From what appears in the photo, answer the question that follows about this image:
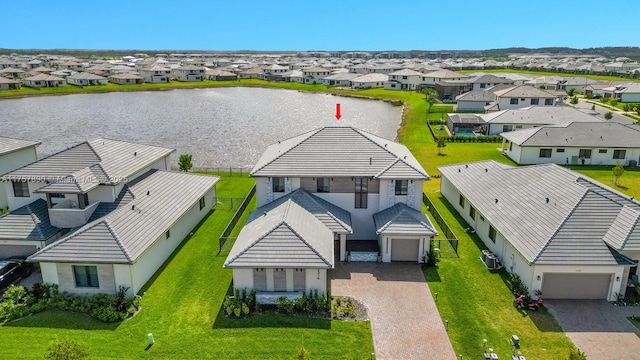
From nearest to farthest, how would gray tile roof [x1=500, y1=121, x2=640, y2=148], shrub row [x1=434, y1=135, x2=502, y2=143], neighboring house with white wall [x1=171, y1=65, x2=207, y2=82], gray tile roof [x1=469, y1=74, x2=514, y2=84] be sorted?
1. gray tile roof [x1=500, y1=121, x2=640, y2=148]
2. shrub row [x1=434, y1=135, x2=502, y2=143]
3. gray tile roof [x1=469, y1=74, x2=514, y2=84]
4. neighboring house with white wall [x1=171, y1=65, x2=207, y2=82]

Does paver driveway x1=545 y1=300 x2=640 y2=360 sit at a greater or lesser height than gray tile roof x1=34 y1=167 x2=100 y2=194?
lesser

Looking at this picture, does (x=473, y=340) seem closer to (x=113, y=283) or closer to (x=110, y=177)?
(x=113, y=283)

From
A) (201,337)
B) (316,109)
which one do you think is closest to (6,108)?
(316,109)

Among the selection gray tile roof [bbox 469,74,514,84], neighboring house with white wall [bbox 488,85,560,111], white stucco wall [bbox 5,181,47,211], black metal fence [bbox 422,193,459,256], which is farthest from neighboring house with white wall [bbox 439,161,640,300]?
gray tile roof [bbox 469,74,514,84]

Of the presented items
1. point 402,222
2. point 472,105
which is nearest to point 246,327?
point 402,222

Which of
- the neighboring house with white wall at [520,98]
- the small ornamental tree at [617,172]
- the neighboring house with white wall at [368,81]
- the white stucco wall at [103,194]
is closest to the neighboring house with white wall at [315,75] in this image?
the neighboring house with white wall at [368,81]

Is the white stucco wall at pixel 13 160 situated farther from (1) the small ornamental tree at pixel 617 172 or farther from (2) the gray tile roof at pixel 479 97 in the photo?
(2) the gray tile roof at pixel 479 97

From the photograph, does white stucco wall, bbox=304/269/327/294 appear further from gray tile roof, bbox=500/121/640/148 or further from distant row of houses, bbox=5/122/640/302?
gray tile roof, bbox=500/121/640/148
